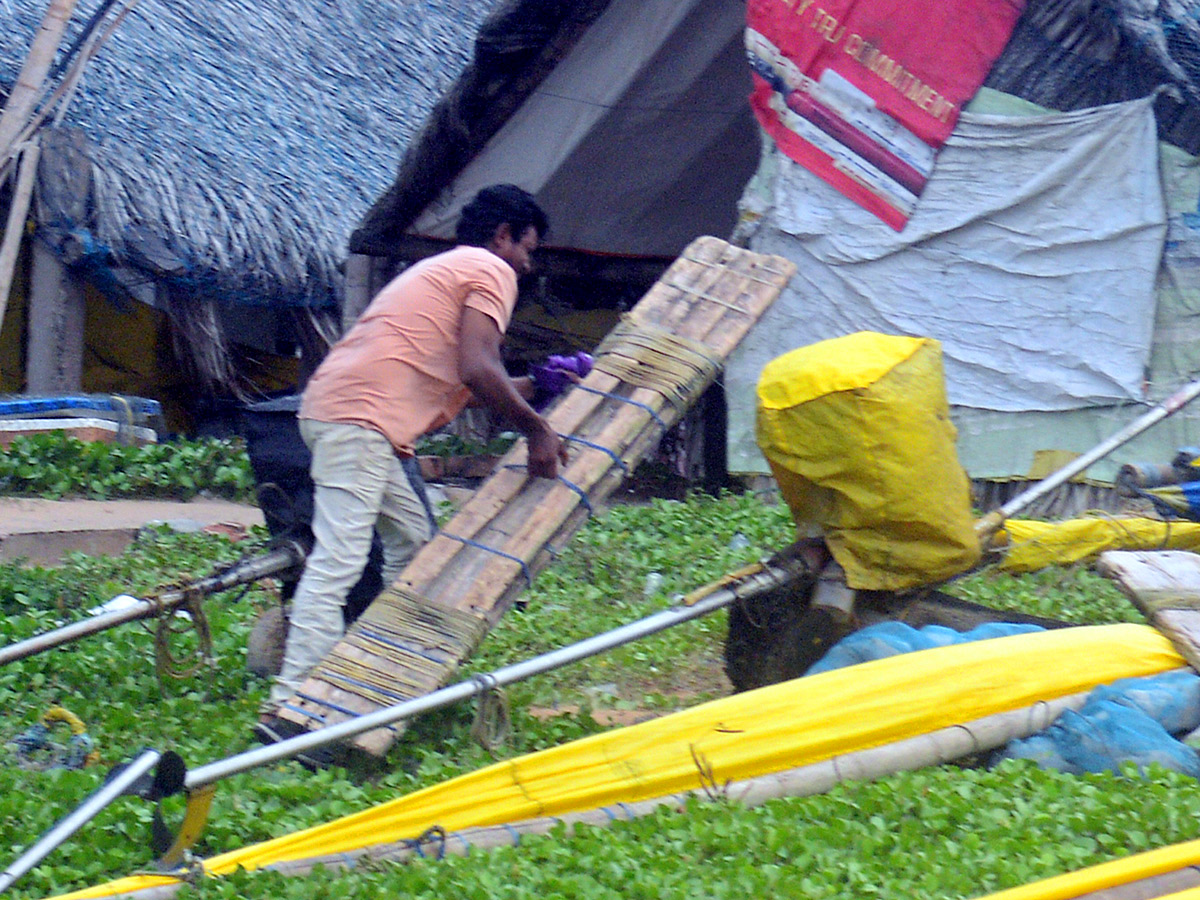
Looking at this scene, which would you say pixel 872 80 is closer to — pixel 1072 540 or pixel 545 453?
pixel 1072 540

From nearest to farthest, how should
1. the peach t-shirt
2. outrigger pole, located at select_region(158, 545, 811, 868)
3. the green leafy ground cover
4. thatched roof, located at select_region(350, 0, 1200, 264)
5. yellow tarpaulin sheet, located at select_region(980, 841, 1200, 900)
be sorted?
yellow tarpaulin sheet, located at select_region(980, 841, 1200, 900), the green leafy ground cover, outrigger pole, located at select_region(158, 545, 811, 868), the peach t-shirt, thatched roof, located at select_region(350, 0, 1200, 264)

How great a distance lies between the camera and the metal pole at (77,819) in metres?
3.02

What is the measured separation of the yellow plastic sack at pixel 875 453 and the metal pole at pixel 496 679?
0.90 feet

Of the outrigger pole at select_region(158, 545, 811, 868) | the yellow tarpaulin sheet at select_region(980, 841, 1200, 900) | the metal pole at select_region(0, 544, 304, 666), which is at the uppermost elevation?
the yellow tarpaulin sheet at select_region(980, 841, 1200, 900)

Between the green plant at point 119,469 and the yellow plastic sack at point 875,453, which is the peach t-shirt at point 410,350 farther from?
the green plant at point 119,469

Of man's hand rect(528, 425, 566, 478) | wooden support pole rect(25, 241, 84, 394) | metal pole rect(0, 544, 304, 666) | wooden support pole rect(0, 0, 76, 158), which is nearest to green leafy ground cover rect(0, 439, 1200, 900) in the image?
metal pole rect(0, 544, 304, 666)

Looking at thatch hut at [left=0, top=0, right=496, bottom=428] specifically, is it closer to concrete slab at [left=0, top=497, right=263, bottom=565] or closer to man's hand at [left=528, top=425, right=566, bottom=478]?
concrete slab at [left=0, top=497, right=263, bottom=565]

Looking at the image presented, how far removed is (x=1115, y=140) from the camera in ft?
23.0

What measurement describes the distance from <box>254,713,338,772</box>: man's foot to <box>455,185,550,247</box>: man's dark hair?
1.76m

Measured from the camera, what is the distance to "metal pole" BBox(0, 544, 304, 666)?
4.13 metres

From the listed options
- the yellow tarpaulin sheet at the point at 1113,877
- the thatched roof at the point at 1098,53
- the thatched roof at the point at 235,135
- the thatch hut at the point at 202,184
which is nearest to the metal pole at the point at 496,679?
the yellow tarpaulin sheet at the point at 1113,877

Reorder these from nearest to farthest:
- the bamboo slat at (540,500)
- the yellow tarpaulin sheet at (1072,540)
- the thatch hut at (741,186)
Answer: the bamboo slat at (540,500), the yellow tarpaulin sheet at (1072,540), the thatch hut at (741,186)

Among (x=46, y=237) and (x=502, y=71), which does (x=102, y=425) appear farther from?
(x=502, y=71)

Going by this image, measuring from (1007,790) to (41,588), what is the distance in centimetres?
443
